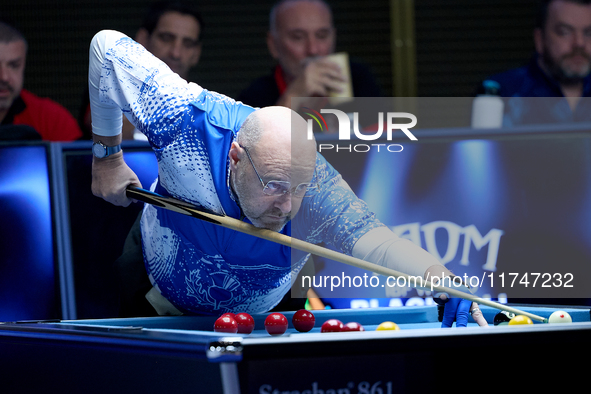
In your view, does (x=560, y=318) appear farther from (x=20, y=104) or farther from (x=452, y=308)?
(x=20, y=104)

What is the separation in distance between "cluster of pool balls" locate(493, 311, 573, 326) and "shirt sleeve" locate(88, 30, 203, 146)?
1.12 m

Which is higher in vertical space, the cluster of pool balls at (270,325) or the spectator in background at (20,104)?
the spectator in background at (20,104)

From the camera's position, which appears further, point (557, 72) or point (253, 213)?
point (557, 72)

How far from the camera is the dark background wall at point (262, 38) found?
5422mm

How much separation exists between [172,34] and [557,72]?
→ 211 cm

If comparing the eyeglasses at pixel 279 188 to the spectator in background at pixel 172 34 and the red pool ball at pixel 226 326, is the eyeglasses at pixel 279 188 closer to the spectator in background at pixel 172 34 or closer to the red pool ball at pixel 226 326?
the red pool ball at pixel 226 326

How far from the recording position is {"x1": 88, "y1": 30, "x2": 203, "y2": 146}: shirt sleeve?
2117 millimetres

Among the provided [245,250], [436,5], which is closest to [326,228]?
[245,250]

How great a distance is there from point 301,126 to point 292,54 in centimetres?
177

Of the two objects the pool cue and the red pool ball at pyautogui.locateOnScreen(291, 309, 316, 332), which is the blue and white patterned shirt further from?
the red pool ball at pyautogui.locateOnScreen(291, 309, 316, 332)

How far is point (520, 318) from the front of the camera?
189cm

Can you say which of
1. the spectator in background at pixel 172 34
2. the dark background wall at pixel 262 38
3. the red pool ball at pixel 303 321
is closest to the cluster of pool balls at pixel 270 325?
the red pool ball at pixel 303 321

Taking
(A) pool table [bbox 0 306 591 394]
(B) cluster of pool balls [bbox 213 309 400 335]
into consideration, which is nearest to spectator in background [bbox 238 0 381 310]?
(B) cluster of pool balls [bbox 213 309 400 335]

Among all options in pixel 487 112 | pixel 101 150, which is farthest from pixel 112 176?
pixel 487 112
